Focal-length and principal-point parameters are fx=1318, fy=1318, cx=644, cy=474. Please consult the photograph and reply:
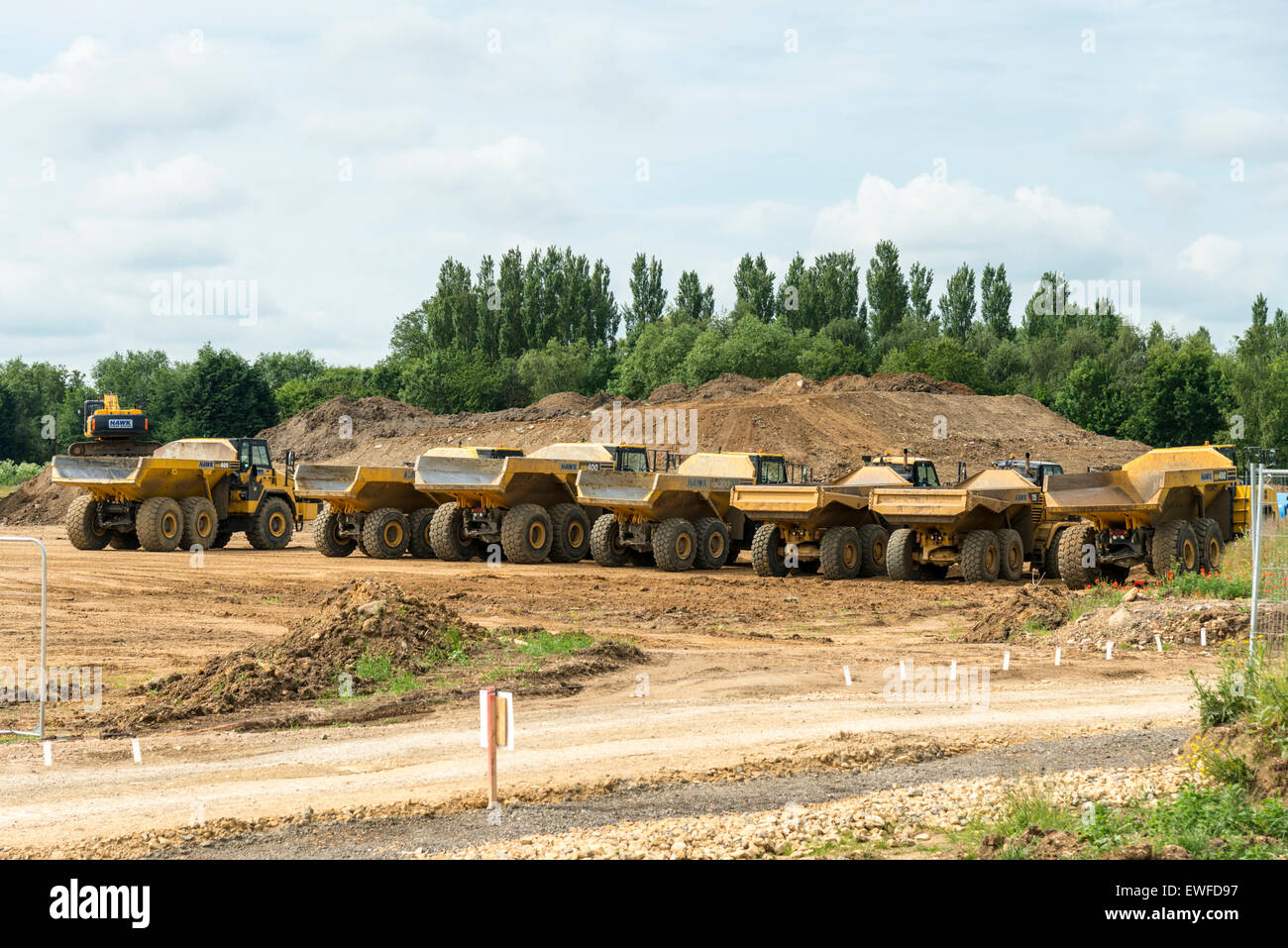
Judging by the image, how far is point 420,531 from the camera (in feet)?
93.2

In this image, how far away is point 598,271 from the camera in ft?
265

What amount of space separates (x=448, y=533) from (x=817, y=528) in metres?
7.87

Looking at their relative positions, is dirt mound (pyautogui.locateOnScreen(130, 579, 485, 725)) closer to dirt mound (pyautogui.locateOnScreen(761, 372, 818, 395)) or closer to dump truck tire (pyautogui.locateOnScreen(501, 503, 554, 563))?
dump truck tire (pyautogui.locateOnScreen(501, 503, 554, 563))

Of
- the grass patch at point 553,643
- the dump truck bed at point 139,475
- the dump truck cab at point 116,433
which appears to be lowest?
the grass patch at point 553,643

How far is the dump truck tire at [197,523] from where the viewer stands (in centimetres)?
2983

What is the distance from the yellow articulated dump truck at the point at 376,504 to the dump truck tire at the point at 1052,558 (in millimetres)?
11270

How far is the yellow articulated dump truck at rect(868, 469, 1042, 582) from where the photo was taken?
22.5 meters

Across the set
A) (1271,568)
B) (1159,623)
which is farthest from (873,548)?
(1271,568)

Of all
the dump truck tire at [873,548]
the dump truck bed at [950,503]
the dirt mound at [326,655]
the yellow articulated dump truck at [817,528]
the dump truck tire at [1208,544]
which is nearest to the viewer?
the dirt mound at [326,655]

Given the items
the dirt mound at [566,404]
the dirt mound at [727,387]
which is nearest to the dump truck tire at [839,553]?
the dirt mound at [727,387]

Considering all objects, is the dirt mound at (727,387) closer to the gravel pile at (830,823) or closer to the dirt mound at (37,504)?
the dirt mound at (37,504)
